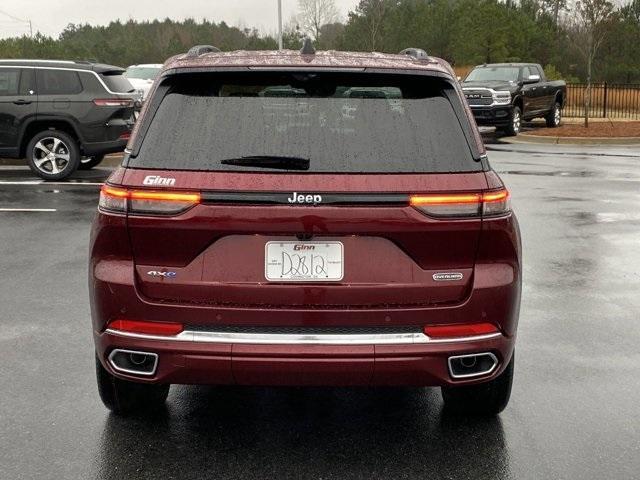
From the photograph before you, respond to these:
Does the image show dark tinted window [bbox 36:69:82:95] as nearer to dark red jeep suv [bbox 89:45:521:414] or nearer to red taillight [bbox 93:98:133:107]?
red taillight [bbox 93:98:133:107]

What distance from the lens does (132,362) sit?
369 cm

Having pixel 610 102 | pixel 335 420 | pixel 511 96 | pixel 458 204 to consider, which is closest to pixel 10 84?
pixel 335 420

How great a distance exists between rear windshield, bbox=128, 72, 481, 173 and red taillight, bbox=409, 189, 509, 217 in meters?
0.12

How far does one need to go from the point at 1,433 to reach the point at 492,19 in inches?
1860

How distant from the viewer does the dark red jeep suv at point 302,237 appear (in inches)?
136

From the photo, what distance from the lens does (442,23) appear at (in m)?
63.8

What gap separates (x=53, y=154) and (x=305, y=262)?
11.9 m

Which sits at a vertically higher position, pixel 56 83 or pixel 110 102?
pixel 56 83

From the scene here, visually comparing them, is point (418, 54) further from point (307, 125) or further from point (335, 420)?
point (335, 420)

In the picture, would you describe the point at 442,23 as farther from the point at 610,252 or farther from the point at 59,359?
the point at 59,359

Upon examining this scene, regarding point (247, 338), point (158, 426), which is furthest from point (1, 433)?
point (247, 338)

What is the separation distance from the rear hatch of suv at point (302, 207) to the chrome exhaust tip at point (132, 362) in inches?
10.7

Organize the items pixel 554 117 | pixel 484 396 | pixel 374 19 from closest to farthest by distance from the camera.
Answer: pixel 484 396 < pixel 554 117 < pixel 374 19

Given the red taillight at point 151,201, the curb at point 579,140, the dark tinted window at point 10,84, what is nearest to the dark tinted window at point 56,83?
the dark tinted window at point 10,84
